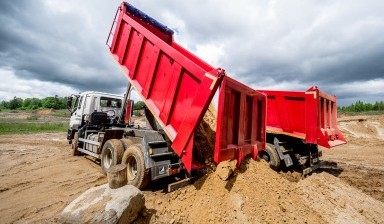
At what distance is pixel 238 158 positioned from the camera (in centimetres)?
453

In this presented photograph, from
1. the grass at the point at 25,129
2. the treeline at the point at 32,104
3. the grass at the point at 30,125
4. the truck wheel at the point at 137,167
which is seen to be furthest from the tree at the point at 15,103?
the truck wheel at the point at 137,167

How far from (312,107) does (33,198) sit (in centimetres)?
742

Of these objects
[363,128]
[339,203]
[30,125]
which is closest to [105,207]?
[339,203]

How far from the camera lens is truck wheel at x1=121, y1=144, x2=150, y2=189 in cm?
475

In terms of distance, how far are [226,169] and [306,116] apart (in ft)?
12.2

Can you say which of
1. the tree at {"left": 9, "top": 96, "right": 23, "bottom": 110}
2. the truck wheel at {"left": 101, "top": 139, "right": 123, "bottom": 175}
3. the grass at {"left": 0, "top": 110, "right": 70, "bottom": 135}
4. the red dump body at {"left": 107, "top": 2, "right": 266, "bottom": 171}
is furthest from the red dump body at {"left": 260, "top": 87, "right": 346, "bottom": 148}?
the tree at {"left": 9, "top": 96, "right": 23, "bottom": 110}

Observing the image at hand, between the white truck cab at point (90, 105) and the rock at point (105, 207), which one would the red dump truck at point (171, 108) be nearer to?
the rock at point (105, 207)

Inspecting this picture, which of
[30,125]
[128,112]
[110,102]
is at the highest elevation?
[110,102]

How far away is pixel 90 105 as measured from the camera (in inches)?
388

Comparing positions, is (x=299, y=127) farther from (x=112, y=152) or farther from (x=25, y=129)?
(x=25, y=129)

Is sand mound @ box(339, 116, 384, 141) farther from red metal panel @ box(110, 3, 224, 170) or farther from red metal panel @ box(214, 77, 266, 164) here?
red metal panel @ box(110, 3, 224, 170)

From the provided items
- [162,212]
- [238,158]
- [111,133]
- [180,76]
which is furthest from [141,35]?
[162,212]

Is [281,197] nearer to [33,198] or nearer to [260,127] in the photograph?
[260,127]

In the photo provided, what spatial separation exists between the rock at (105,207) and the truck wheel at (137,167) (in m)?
1.00
